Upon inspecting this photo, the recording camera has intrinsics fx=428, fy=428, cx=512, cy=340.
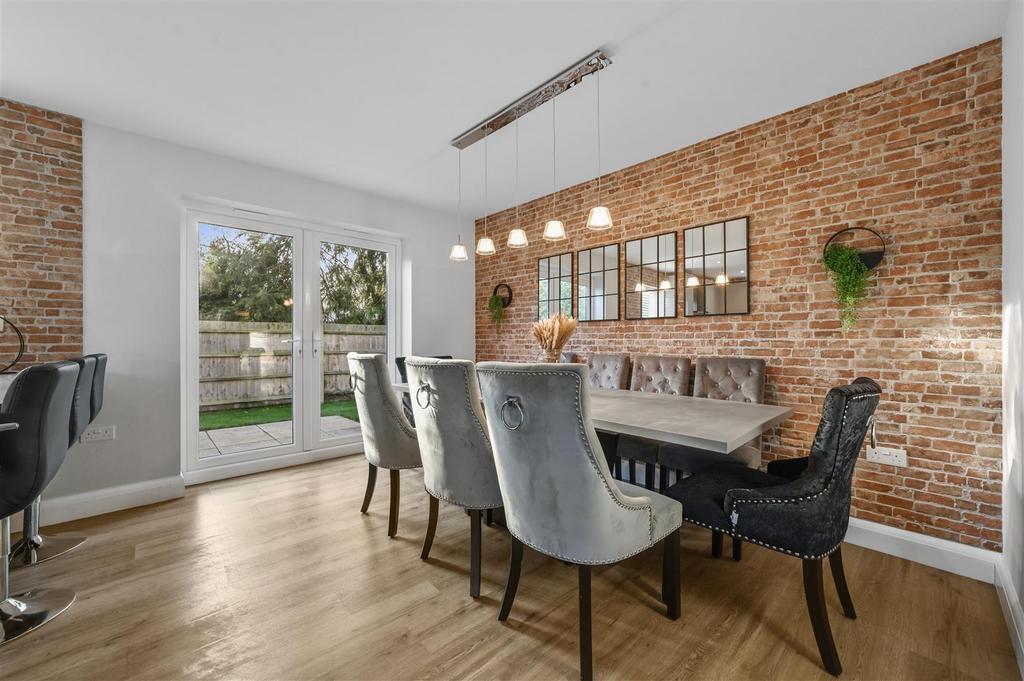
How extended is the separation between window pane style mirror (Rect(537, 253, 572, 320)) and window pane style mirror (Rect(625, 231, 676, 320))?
70 cm

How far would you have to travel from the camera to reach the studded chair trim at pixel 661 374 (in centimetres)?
323

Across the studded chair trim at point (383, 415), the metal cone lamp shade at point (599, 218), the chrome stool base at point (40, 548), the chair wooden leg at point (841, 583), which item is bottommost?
the chrome stool base at point (40, 548)

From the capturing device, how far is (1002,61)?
2.16 metres

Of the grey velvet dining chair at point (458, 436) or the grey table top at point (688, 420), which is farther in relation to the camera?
the grey velvet dining chair at point (458, 436)

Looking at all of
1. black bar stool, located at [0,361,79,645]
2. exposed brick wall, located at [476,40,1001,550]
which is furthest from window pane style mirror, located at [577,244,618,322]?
black bar stool, located at [0,361,79,645]

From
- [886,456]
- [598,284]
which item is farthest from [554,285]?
[886,456]

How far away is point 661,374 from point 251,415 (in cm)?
364

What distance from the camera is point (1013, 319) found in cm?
191

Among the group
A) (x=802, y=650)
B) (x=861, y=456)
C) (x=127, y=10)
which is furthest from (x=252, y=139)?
(x=861, y=456)

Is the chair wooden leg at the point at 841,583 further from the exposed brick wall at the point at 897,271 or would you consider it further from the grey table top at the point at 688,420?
the exposed brick wall at the point at 897,271

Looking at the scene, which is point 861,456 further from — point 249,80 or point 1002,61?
point 249,80

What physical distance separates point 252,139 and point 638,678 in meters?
4.09

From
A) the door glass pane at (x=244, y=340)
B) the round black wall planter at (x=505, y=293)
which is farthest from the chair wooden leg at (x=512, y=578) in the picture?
the round black wall planter at (x=505, y=293)

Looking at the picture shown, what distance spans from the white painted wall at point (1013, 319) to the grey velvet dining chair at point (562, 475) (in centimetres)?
153
